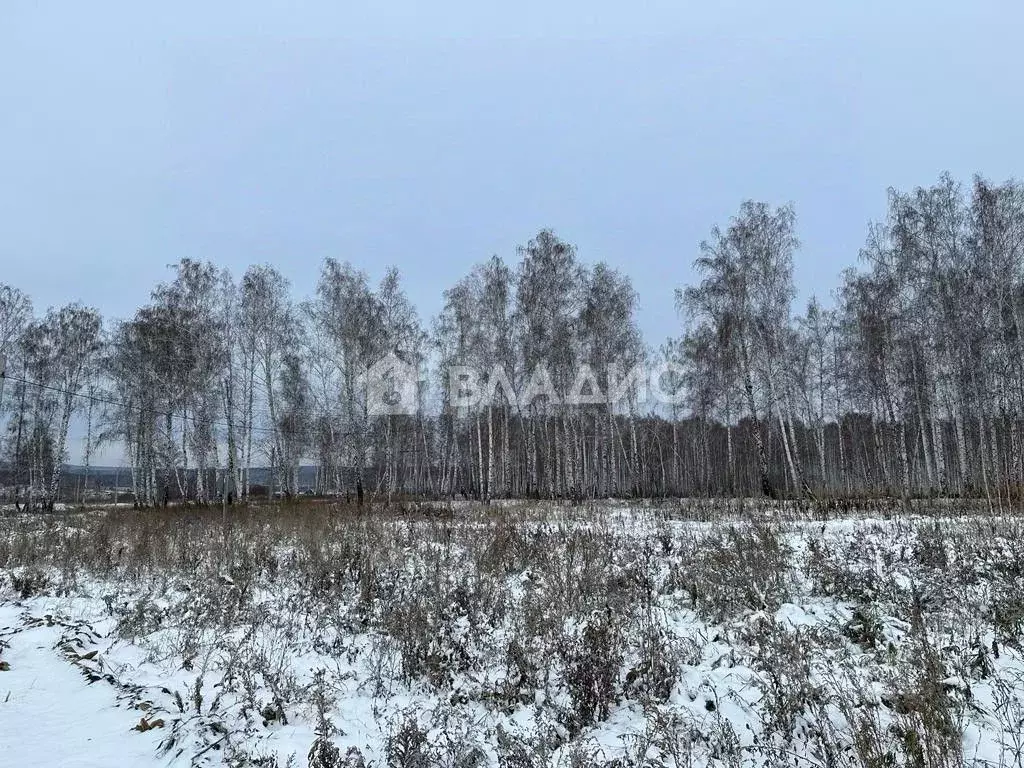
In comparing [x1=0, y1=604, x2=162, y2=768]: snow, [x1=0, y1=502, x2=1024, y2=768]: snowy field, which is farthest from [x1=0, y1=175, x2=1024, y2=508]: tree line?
[x1=0, y1=604, x2=162, y2=768]: snow

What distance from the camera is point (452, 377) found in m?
28.0

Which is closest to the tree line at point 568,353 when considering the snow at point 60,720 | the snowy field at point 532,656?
the snowy field at point 532,656

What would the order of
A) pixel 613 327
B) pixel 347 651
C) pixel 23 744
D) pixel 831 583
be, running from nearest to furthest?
1. pixel 23 744
2. pixel 347 651
3. pixel 831 583
4. pixel 613 327

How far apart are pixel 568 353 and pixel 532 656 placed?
2144 centimetres

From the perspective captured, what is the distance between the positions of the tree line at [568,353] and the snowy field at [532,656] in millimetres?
11024

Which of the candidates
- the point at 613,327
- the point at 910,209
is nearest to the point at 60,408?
the point at 613,327

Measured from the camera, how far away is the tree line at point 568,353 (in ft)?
60.1

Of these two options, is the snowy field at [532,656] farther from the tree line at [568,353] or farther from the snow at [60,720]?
the tree line at [568,353]

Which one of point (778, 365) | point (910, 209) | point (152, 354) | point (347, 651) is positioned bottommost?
point (347, 651)

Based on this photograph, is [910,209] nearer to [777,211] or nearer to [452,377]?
[777,211]

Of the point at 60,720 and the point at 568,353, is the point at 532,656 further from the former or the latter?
the point at 568,353

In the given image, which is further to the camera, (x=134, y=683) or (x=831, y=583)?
(x=831, y=583)

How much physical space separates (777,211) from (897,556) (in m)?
16.7

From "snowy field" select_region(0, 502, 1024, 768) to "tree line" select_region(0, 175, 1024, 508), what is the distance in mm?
11024
